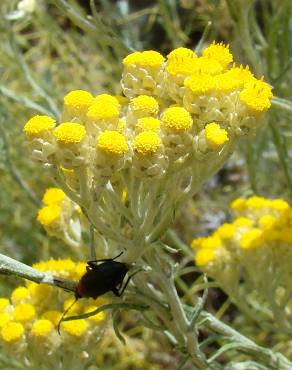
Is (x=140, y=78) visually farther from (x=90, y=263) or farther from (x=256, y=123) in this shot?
(x=90, y=263)

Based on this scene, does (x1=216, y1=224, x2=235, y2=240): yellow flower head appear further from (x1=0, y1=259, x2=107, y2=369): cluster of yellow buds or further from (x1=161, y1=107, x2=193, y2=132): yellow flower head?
(x1=161, y1=107, x2=193, y2=132): yellow flower head

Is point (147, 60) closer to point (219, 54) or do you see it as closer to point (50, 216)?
point (219, 54)

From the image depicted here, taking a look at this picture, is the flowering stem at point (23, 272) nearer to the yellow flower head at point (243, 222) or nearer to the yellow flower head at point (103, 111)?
the yellow flower head at point (103, 111)

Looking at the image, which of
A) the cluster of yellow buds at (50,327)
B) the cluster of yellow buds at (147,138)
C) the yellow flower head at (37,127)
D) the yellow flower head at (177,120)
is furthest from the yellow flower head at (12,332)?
the yellow flower head at (177,120)

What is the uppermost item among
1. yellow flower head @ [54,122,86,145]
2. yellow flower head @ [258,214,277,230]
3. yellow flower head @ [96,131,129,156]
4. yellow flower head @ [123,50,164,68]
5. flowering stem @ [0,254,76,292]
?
yellow flower head @ [123,50,164,68]

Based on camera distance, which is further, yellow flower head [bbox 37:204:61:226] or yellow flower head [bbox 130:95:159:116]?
yellow flower head [bbox 37:204:61:226]

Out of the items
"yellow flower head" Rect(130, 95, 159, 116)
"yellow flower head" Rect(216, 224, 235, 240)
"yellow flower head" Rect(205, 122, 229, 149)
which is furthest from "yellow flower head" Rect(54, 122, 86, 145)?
"yellow flower head" Rect(216, 224, 235, 240)
